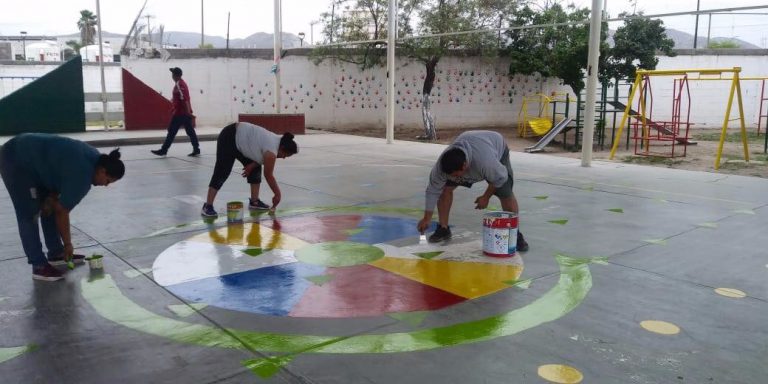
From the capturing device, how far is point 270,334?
12.0 feet

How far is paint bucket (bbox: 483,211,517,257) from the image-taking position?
526 centimetres

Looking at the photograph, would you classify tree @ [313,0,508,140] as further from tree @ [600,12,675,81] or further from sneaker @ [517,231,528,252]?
sneaker @ [517,231,528,252]

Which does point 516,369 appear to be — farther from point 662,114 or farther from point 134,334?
point 662,114

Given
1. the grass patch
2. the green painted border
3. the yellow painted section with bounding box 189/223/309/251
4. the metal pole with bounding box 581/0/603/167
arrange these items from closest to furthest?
the green painted border, the yellow painted section with bounding box 189/223/309/251, the metal pole with bounding box 581/0/603/167, the grass patch

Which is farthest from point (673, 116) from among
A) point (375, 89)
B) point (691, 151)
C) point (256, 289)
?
point (256, 289)

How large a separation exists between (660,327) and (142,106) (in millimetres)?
17079

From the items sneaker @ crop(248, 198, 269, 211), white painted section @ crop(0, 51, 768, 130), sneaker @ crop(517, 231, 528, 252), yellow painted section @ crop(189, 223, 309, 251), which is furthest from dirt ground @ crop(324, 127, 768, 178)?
yellow painted section @ crop(189, 223, 309, 251)

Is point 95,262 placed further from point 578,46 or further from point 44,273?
point 578,46

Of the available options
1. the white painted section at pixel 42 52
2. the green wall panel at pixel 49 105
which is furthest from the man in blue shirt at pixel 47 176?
the white painted section at pixel 42 52

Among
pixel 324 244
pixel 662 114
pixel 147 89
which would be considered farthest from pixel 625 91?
pixel 324 244

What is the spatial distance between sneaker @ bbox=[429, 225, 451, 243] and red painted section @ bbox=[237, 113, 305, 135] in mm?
12207

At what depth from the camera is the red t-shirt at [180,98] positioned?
39.8 feet

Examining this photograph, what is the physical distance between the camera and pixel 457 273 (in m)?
4.91

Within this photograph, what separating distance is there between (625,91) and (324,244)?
19.0 meters
